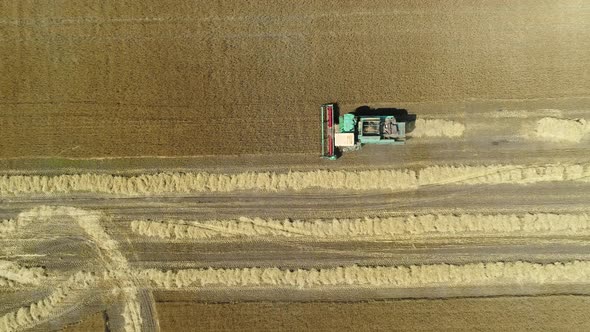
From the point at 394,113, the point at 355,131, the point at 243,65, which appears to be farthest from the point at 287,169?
the point at 394,113

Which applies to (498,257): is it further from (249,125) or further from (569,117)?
(249,125)

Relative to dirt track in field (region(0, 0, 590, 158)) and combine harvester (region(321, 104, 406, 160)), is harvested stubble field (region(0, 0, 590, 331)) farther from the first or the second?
combine harvester (region(321, 104, 406, 160))

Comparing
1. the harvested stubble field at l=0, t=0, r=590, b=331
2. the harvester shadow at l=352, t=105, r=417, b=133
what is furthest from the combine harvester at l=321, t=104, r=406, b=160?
the harvested stubble field at l=0, t=0, r=590, b=331

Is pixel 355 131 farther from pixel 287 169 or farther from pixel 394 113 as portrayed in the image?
pixel 287 169

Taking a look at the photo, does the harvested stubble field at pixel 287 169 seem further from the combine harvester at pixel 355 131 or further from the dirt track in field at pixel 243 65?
the combine harvester at pixel 355 131

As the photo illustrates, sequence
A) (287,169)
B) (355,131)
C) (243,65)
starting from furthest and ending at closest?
1. (243,65)
2. (287,169)
3. (355,131)
